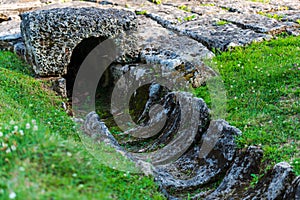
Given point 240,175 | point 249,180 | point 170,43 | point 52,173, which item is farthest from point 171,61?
point 52,173

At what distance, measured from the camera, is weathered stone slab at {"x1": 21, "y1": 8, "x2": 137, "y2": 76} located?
359 inches

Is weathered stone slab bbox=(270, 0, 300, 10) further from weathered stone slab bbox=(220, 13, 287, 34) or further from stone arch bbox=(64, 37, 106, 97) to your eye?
stone arch bbox=(64, 37, 106, 97)

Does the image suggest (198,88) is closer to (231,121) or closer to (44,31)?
(231,121)

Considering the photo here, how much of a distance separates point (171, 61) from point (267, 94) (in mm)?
2368

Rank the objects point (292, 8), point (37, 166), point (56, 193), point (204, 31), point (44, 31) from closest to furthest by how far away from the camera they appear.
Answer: point (56, 193)
point (37, 166)
point (44, 31)
point (204, 31)
point (292, 8)

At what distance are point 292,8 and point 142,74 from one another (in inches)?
227

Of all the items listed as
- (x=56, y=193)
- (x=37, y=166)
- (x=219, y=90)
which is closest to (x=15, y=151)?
(x=37, y=166)

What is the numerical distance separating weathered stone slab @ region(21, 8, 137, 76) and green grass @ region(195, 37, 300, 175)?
2743 mm

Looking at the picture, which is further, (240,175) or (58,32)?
(58,32)

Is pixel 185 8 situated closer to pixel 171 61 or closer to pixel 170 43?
pixel 170 43

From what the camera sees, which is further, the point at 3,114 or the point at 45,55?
the point at 45,55

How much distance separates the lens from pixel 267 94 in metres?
7.32

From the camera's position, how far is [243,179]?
584 centimetres

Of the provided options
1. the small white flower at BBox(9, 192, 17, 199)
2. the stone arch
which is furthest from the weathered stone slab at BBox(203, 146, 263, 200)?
the stone arch
